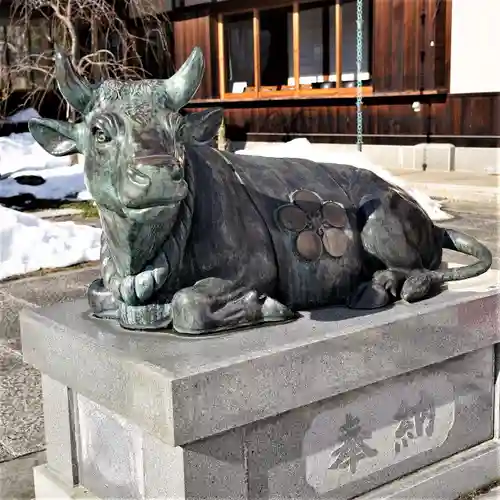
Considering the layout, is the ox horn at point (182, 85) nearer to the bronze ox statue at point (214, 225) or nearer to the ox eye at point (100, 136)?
the bronze ox statue at point (214, 225)

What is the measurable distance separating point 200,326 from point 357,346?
0.59 m

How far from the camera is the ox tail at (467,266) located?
3.46m

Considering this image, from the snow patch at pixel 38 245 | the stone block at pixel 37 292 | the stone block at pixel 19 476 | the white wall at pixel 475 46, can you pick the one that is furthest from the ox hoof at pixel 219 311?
the white wall at pixel 475 46

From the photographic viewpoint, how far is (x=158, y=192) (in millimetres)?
2330

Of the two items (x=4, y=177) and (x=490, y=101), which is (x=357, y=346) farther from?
(x=4, y=177)

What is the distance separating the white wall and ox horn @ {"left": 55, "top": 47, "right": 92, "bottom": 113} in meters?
11.7

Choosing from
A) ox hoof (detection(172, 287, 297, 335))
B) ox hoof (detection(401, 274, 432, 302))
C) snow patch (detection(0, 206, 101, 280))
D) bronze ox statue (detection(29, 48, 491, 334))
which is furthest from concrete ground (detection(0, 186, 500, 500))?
ox hoof (detection(172, 287, 297, 335))

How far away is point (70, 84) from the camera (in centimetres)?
254

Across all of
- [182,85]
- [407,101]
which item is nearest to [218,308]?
[182,85]

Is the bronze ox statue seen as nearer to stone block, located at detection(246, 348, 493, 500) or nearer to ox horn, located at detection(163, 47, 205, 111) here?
ox horn, located at detection(163, 47, 205, 111)

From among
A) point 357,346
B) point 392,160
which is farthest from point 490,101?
point 357,346

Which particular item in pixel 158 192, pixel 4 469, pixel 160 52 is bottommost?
pixel 4 469

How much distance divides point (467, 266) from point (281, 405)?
142cm

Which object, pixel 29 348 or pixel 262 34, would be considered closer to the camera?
pixel 29 348
